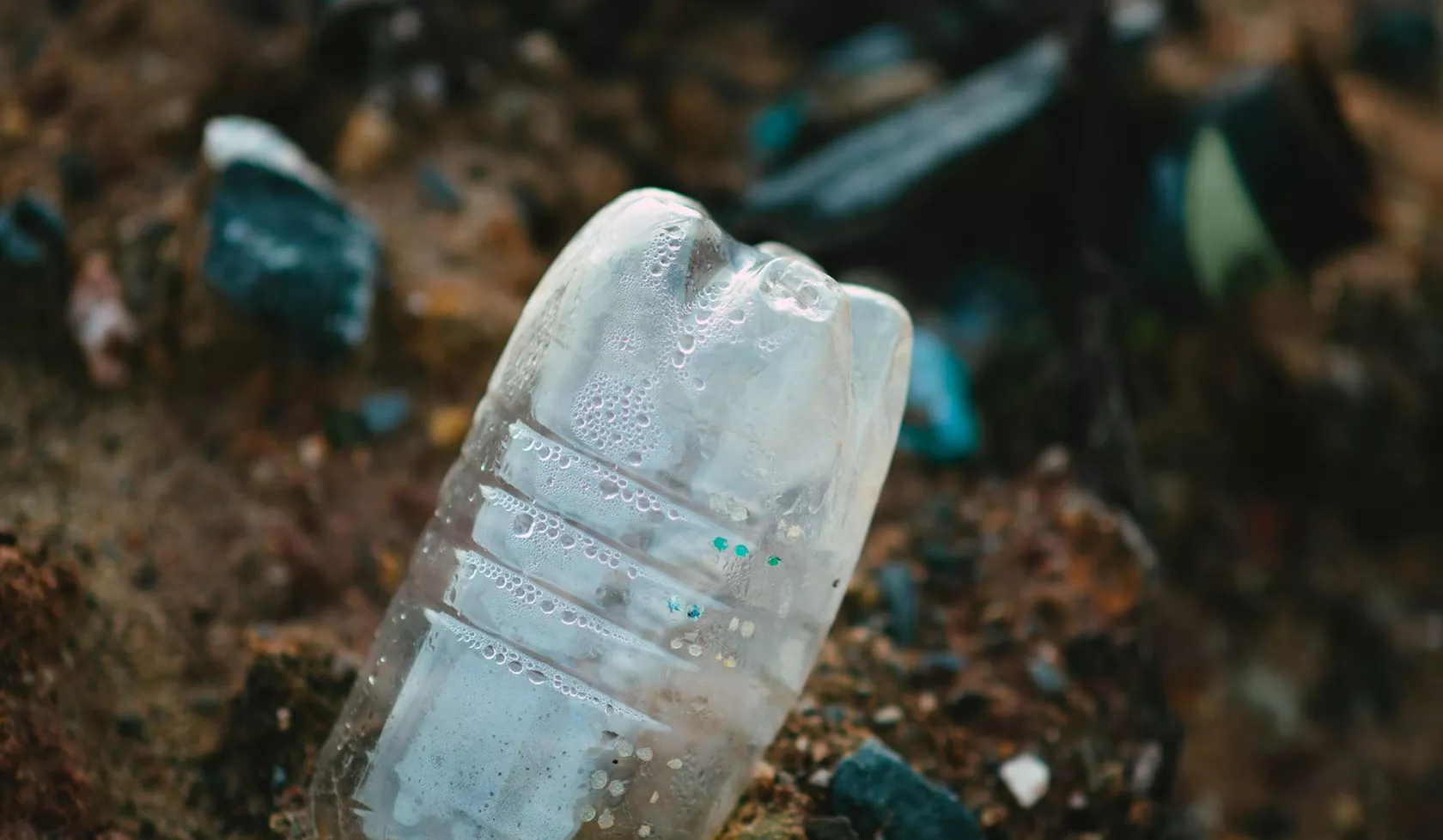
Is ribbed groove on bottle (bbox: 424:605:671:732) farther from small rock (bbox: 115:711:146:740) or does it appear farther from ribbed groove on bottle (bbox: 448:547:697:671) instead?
small rock (bbox: 115:711:146:740)

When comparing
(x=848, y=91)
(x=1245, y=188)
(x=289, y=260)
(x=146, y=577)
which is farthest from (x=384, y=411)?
(x=1245, y=188)

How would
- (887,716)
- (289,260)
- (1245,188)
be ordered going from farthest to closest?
(1245,188) → (289,260) → (887,716)

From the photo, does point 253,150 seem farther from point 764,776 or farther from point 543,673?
point 764,776

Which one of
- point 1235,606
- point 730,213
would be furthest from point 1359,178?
point 730,213

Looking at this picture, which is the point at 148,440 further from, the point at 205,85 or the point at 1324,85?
the point at 1324,85

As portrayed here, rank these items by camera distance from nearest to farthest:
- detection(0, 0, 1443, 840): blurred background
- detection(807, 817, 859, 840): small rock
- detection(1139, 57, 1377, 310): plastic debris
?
detection(807, 817, 859, 840): small rock < detection(0, 0, 1443, 840): blurred background < detection(1139, 57, 1377, 310): plastic debris

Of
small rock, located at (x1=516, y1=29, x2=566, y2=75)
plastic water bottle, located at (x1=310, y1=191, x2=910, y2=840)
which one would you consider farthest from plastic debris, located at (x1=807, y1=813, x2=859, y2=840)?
small rock, located at (x1=516, y1=29, x2=566, y2=75)
